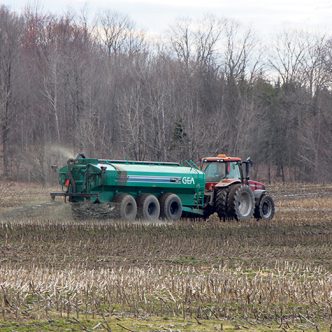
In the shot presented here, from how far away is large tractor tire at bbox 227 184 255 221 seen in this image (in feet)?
76.7

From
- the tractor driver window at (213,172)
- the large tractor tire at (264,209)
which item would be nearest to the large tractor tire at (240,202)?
the large tractor tire at (264,209)

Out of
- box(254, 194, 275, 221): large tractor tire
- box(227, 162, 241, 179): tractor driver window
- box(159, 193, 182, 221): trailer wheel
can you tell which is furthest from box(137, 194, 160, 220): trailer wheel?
box(254, 194, 275, 221): large tractor tire

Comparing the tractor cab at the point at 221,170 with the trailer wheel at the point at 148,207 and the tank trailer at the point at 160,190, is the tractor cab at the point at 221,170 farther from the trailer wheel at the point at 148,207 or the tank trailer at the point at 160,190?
the trailer wheel at the point at 148,207

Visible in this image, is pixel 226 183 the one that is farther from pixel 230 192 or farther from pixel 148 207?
pixel 148 207

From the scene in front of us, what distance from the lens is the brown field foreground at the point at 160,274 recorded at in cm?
906

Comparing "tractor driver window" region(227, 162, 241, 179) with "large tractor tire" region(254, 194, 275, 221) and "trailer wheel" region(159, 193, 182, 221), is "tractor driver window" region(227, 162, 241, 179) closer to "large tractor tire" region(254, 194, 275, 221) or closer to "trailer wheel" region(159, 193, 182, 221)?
"large tractor tire" region(254, 194, 275, 221)

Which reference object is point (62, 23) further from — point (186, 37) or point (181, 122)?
point (181, 122)

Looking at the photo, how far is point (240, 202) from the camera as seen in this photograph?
24031mm

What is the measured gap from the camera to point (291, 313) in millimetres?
9672

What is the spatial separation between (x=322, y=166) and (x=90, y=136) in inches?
939

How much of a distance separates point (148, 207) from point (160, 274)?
33.9 feet

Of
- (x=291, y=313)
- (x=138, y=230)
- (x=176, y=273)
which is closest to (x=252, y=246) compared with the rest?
(x=138, y=230)

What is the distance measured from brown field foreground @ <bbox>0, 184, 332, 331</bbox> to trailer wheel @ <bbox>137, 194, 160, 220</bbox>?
131 centimetres

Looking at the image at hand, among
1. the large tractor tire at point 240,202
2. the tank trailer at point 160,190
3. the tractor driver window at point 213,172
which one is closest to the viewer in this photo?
the tank trailer at point 160,190
